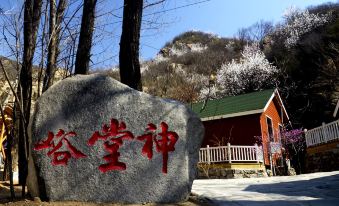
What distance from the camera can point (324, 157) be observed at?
64.7ft

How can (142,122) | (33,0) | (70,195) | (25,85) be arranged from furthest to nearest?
(33,0) < (25,85) < (142,122) < (70,195)

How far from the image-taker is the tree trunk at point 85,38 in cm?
833

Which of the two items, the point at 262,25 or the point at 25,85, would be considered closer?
the point at 25,85

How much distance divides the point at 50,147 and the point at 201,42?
7618 cm

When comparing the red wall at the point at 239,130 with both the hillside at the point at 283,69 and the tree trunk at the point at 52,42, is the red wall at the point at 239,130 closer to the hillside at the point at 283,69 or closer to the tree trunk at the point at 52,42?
the hillside at the point at 283,69

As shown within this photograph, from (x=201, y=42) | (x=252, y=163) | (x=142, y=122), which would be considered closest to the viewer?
(x=142, y=122)

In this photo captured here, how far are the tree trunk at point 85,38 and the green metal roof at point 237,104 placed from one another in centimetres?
1395

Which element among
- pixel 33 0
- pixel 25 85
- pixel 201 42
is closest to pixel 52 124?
pixel 25 85

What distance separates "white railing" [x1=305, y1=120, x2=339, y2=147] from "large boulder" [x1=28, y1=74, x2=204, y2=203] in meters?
13.1

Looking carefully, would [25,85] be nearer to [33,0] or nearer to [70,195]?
[33,0]

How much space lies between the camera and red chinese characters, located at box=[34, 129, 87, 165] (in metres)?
6.34

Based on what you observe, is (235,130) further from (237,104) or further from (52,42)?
(52,42)

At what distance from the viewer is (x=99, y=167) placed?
6.43 meters

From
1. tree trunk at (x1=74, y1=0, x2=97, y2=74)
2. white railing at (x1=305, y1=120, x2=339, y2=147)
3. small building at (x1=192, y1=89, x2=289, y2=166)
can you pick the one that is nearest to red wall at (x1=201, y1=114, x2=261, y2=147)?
small building at (x1=192, y1=89, x2=289, y2=166)
